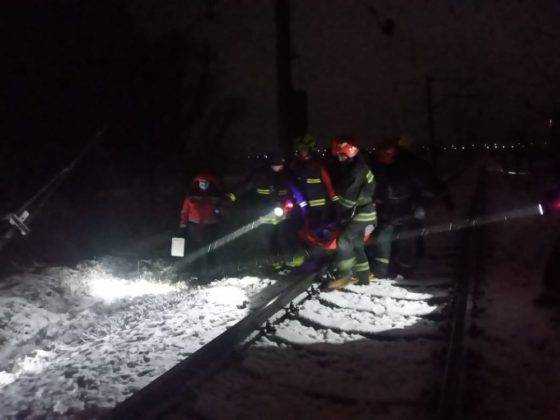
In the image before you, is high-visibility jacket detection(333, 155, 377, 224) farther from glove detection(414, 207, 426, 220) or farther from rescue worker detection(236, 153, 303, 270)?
rescue worker detection(236, 153, 303, 270)

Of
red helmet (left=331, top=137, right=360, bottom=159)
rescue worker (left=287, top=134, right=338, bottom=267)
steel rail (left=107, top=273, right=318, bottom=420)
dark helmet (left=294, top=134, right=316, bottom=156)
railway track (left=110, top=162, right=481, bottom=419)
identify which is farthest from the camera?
rescue worker (left=287, top=134, right=338, bottom=267)

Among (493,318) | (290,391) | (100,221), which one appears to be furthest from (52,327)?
(100,221)

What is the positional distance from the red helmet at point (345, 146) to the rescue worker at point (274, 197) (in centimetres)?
155

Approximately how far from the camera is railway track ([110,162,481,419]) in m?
4.28

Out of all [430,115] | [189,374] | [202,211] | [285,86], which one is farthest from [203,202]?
[430,115]

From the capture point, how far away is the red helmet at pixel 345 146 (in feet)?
23.7

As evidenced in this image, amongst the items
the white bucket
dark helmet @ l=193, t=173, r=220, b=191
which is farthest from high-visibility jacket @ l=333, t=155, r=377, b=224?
the white bucket

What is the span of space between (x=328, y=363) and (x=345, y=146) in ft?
10.3

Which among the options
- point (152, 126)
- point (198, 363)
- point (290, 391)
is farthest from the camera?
point (152, 126)

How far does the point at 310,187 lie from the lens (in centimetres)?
865

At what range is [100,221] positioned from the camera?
16328 millimetres

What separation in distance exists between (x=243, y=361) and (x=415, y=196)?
163 inches

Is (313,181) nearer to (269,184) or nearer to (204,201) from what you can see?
(269,184)

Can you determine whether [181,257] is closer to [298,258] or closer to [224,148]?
[298,258]
